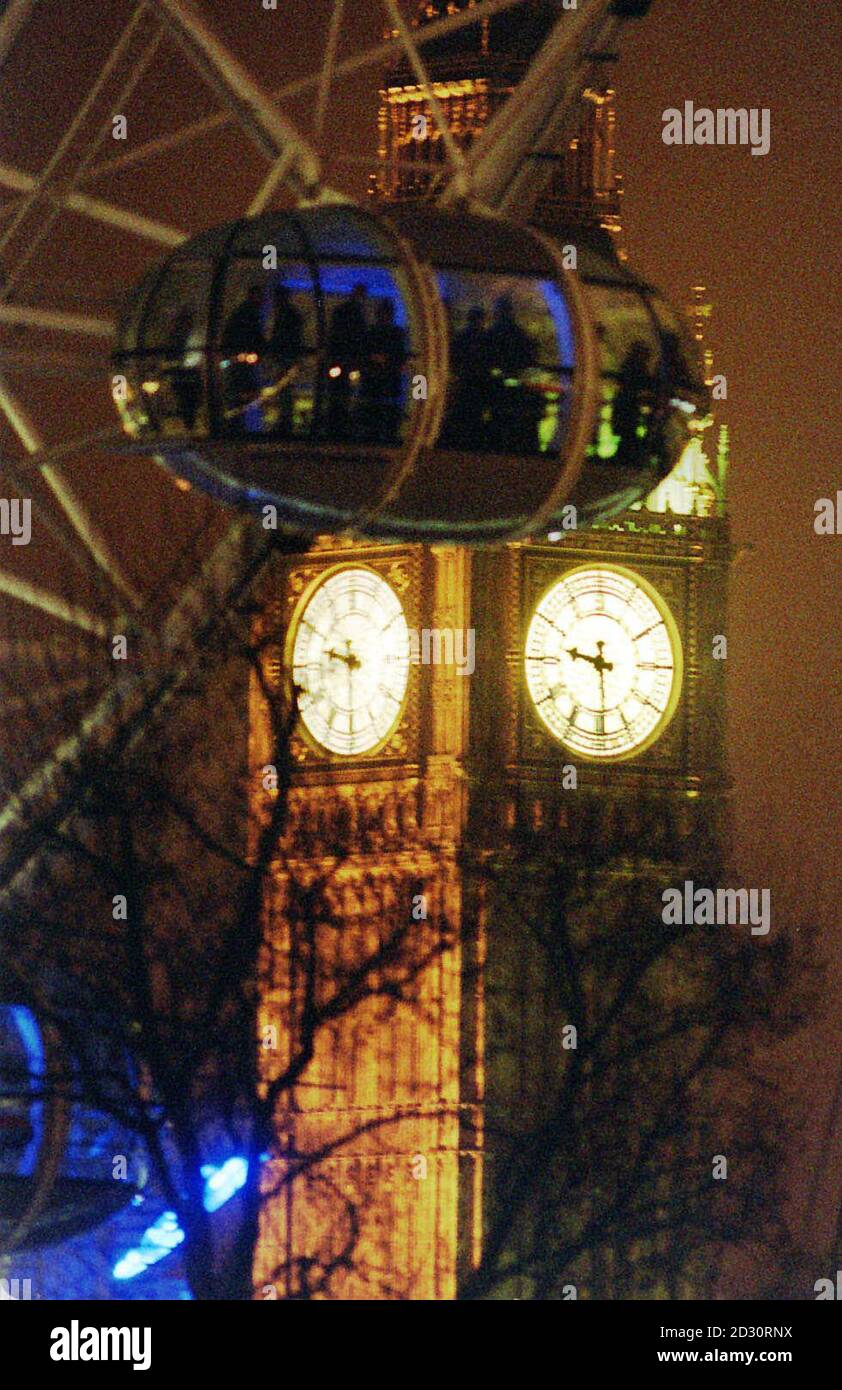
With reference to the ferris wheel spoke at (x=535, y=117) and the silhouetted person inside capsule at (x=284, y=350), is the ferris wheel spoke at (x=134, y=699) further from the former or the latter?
the silhouetted person inside capsule at (x=284, y=350)

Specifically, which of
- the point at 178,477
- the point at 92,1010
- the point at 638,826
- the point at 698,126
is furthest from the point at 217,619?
the point at 638,826

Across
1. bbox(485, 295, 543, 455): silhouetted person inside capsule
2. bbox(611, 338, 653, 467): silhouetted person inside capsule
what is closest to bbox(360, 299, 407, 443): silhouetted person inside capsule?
bbox(485, 295, 543, 455): silhouetted person inside capsule

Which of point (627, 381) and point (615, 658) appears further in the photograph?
point (615, 658)

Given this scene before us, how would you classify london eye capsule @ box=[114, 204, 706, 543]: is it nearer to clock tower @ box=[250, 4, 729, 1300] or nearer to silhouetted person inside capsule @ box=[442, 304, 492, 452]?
silhouetted person inside capsule @ box=[442, 304, 492, 452]

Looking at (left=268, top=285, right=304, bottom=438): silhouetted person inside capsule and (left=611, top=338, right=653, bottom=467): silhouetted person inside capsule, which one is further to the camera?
(left=611, top=338, right=653, bottom=467): silhouetted person inside capsule

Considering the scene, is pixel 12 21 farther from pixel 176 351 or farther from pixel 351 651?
pixel 351 651

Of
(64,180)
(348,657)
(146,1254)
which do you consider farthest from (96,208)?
(348,657)

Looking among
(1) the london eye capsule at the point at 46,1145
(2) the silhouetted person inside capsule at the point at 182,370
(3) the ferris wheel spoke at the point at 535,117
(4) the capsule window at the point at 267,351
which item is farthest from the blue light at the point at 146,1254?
(4) the capsule window at the point at 267,351
